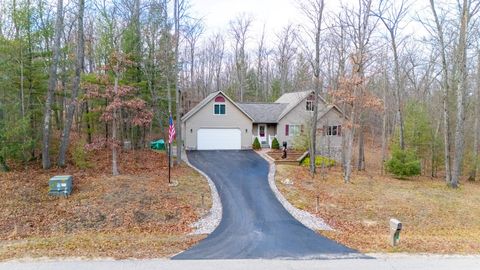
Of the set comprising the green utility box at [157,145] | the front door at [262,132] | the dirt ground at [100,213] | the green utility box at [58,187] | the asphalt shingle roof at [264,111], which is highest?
the asphalt shingle roof at [264,111]

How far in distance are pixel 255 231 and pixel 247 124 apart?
19.0 metres

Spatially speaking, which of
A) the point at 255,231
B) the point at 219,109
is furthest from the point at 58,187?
the point at 219,109

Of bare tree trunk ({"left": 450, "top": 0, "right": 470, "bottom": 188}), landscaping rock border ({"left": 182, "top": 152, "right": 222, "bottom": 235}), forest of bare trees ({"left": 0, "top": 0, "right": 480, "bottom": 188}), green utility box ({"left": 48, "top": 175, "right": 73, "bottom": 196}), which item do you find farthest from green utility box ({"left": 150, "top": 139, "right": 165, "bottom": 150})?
bare tree trunk ({"left": 450, "top": 0, "right": 470, "bottom": 188})

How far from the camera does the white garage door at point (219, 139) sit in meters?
28.8

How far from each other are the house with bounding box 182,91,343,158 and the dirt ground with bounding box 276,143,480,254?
7768mm

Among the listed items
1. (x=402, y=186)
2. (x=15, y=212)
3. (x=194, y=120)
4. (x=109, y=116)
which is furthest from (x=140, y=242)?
(x=194, y=120)

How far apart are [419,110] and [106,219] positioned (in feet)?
71.0

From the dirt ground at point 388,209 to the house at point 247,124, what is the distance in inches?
306

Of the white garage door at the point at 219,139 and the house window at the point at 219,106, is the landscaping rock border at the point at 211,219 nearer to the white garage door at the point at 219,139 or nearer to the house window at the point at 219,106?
the white garage door at the point at 219,139

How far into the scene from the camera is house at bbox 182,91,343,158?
93.9ft

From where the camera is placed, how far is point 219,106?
29.0 metres

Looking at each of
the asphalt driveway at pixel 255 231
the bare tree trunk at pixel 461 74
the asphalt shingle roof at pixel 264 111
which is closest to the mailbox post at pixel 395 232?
the asphalt driveway at pixel 255 231

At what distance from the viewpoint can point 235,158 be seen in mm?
25125

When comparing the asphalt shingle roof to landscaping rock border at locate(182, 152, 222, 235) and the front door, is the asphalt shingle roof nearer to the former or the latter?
the front door
